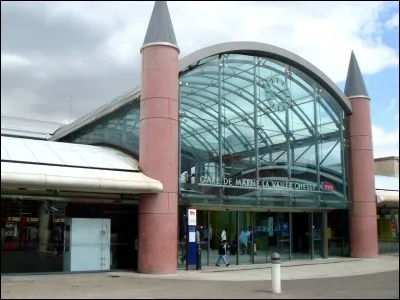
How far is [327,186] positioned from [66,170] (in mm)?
13167

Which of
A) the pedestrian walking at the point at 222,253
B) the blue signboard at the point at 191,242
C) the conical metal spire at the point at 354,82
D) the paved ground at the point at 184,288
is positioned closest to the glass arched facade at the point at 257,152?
the pedestrian walking at the point at 222,253

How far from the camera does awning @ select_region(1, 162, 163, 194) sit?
14016 mm

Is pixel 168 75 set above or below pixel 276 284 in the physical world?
above

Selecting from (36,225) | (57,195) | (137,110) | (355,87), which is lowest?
(36,225)

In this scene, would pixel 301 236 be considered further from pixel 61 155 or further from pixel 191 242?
pixel 61 155

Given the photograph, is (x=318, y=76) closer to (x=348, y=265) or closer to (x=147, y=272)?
(x=348, y=265)

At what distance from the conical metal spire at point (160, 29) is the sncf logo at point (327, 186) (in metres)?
10.2

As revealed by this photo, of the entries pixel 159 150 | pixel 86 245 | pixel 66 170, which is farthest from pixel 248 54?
pixel 86 245

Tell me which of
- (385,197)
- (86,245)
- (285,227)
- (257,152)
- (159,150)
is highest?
(257,152)

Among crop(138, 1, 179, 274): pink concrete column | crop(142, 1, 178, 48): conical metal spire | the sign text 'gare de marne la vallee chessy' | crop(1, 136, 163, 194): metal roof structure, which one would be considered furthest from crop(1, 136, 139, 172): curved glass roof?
crop(142, 1, 178, 48): conical metal spire

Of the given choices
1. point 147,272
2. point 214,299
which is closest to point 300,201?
point 147,272

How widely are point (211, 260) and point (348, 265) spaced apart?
19.2 ft

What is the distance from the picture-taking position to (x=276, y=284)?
12.2m

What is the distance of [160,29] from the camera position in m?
17.8
